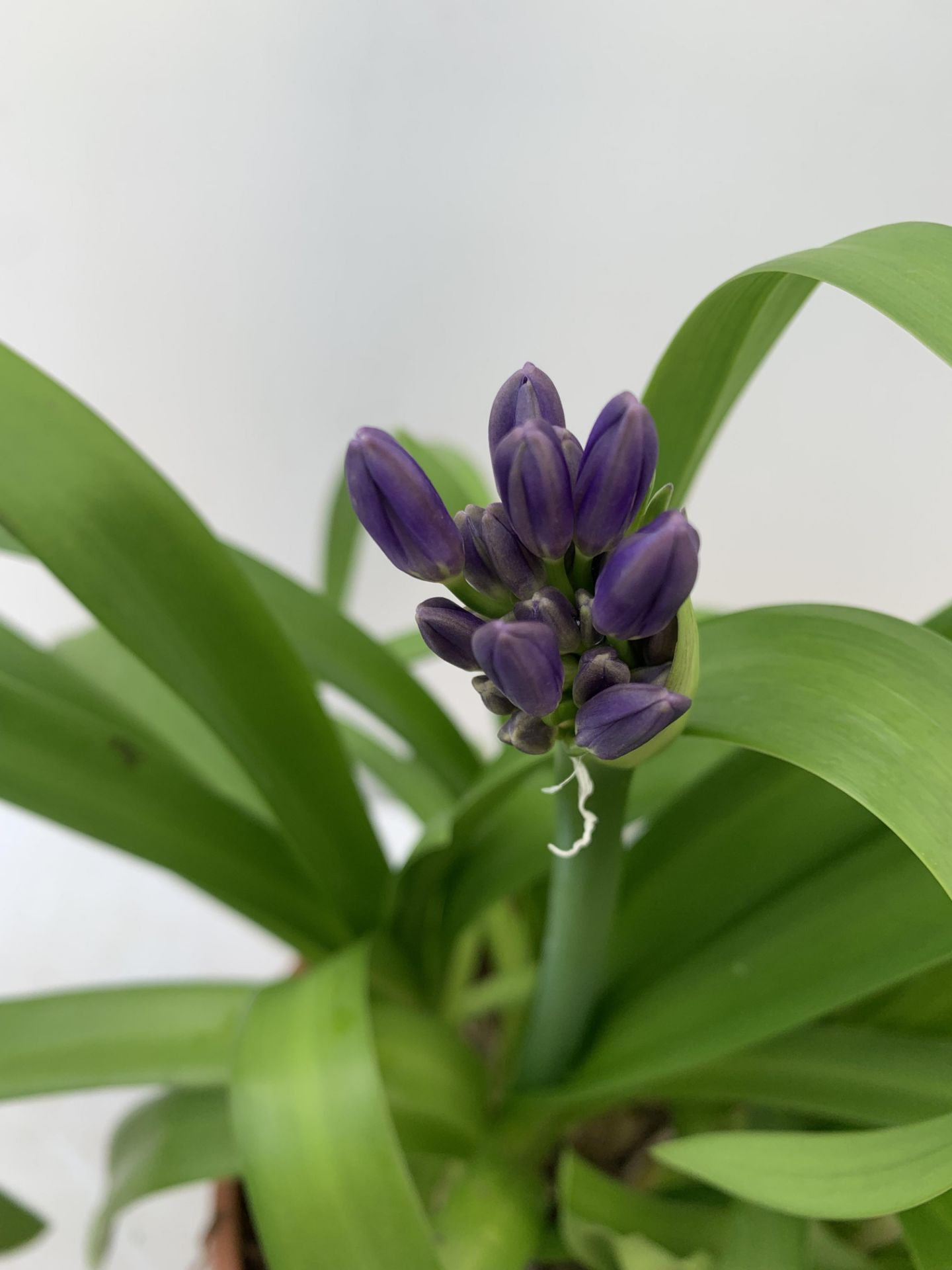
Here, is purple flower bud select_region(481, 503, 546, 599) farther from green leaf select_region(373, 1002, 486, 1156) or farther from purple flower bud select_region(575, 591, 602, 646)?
green leaf select_region(373, 1002, 486, 1156)

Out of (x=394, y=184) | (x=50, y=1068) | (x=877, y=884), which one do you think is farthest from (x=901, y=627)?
(x=394, y=184)

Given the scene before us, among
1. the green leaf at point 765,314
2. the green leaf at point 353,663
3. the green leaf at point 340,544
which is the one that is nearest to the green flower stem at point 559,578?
the green leaf at point 765,314

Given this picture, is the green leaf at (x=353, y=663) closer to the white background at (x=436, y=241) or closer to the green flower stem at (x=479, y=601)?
the green flower stem at (x=479, y=601)

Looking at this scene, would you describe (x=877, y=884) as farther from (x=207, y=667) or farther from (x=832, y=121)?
(x=832, y=121)

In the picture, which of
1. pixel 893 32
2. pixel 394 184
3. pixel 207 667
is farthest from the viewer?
pixel 394 184

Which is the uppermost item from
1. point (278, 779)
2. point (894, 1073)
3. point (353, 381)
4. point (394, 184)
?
point (394, 184)

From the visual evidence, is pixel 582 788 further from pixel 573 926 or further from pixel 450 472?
pixel 450 472
